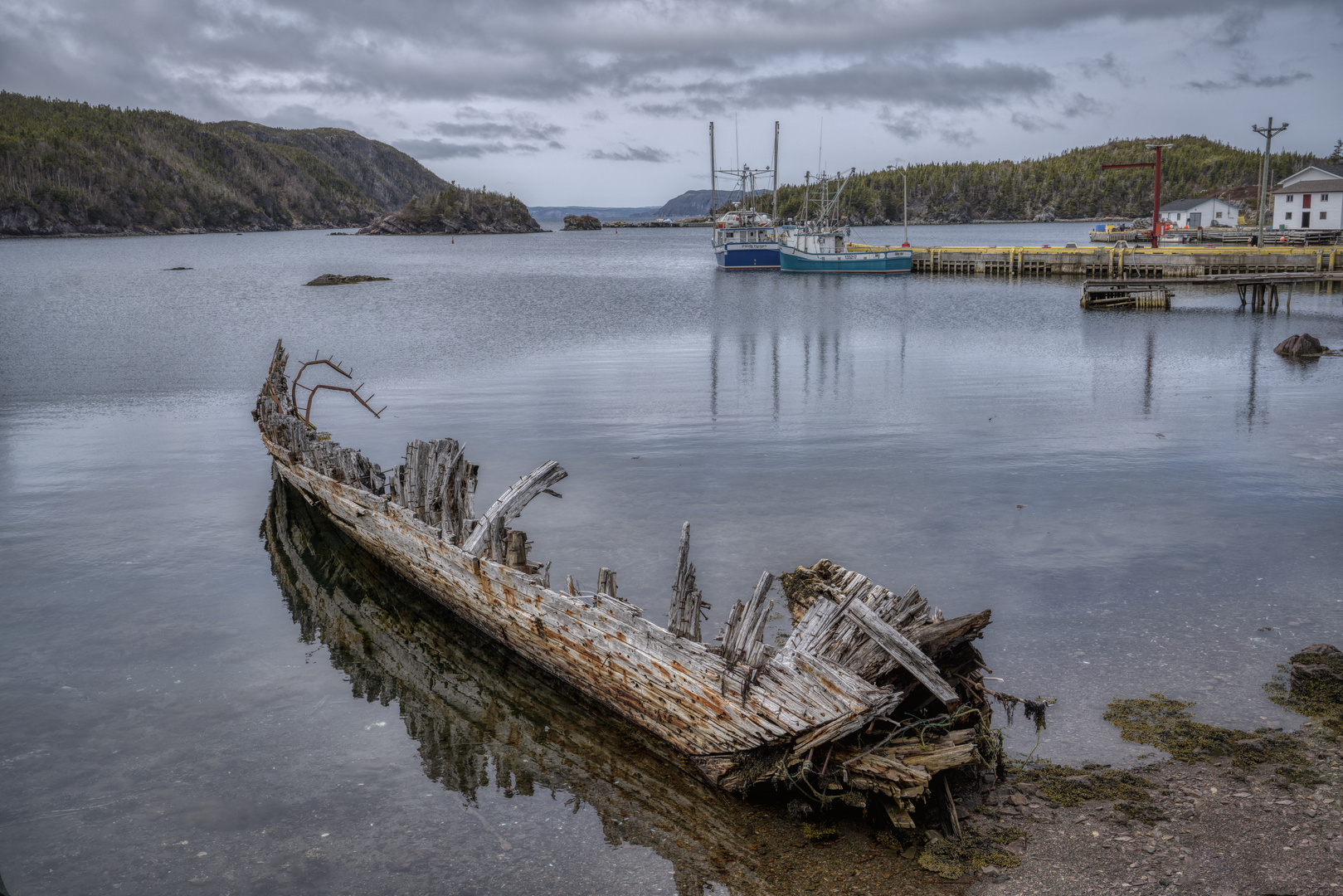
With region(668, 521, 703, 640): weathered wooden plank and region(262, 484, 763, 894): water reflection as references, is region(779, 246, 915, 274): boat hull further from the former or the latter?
region(668, 521, 703, 640): weathered wooden plank

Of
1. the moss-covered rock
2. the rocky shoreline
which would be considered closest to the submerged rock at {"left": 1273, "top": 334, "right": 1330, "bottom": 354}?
the moss-covered rock

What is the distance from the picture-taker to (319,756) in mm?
10609

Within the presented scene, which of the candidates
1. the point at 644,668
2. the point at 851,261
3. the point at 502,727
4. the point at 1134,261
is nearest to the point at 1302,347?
the point at 1134,261

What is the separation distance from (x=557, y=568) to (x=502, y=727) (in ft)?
13.3

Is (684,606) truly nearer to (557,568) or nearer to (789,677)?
(789,677)

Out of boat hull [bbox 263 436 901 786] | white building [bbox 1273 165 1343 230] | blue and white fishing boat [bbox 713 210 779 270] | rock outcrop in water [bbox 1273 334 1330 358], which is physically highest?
white building [bbox 1273 165 1343 230]

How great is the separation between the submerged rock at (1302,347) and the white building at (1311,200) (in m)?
68.2

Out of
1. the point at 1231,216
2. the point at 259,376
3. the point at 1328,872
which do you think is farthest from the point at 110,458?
the point at 1231,216

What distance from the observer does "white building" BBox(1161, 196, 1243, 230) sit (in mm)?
121312

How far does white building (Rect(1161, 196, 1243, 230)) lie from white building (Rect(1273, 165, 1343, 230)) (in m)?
22.9

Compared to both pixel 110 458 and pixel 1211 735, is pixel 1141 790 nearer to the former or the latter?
pixel 1211 735

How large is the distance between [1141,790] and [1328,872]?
150 cm

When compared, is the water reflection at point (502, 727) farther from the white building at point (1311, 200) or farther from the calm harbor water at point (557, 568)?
the white building at point (1311, 200)

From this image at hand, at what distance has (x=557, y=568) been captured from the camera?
1507cm
